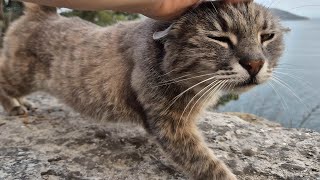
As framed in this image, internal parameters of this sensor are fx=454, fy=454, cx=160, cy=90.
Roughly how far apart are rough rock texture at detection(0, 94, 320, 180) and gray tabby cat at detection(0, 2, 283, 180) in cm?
15

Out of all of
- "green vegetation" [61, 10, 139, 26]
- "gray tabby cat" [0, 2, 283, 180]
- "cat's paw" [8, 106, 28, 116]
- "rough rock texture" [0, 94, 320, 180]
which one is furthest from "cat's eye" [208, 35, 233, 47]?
"green vegetation" [61, 10, 139, 26]

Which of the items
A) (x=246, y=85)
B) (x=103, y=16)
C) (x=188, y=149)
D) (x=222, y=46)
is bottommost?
(x=188, y=149)

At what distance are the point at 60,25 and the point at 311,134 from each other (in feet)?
5.61

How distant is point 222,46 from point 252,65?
0.16 m

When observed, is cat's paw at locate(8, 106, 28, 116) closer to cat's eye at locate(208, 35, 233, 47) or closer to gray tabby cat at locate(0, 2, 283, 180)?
gray tabby cat at locate(0, 2, 283, 180)

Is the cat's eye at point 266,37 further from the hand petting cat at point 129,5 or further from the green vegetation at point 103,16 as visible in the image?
the green vegetation at point 103,16

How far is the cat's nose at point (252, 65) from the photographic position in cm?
179

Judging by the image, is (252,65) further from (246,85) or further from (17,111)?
(17,111)

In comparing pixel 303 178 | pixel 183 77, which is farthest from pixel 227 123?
pixel 183 77

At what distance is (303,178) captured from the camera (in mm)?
2146

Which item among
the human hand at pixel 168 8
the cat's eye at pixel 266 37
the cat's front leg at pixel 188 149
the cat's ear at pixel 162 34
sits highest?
the human hand at pixel 168 8

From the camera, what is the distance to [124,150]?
2422 millimetres

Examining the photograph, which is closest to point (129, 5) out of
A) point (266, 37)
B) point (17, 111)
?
point (266, 37)

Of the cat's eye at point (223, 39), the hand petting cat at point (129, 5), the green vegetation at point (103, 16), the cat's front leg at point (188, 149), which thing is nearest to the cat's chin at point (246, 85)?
the cat's eye at point (223, 39)
